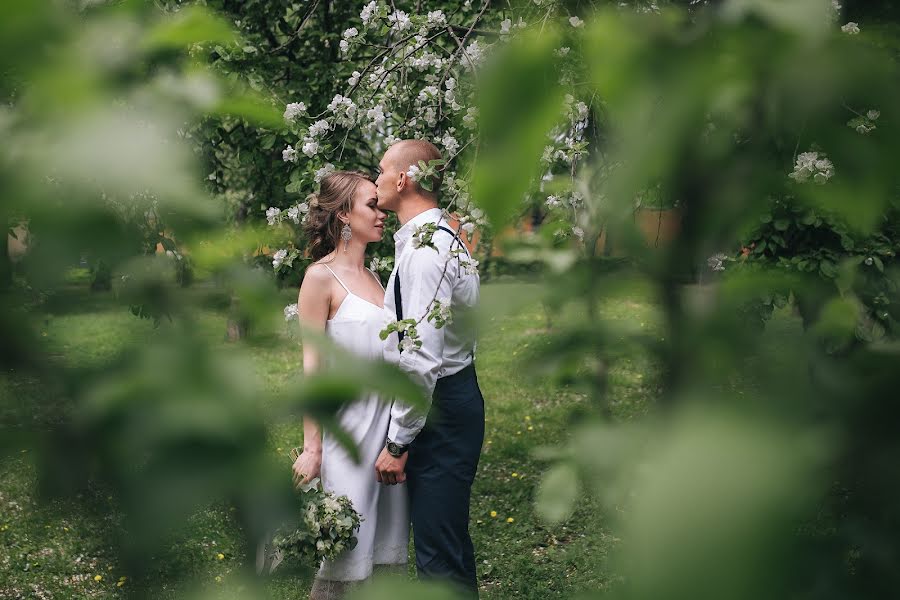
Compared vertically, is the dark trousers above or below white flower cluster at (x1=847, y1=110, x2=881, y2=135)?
below

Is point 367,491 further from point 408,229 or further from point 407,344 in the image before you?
point 408,229

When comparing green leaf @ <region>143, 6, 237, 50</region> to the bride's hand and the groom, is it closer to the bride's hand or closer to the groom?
the groom

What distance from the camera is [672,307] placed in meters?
0.62

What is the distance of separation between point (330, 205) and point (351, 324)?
66 cm

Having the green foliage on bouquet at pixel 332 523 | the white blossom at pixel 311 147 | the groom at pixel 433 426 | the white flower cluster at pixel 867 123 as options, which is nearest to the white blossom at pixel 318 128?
the white blossom at pixel 311 147

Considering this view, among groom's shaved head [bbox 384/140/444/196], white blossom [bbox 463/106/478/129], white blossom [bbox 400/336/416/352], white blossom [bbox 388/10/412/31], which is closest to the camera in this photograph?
white blossom [bbox 463/106/478/129]

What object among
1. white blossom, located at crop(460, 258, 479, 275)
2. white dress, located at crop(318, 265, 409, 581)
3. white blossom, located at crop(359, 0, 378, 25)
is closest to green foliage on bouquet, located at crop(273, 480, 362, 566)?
white dress, located at crop(318, 265, 409, 581)

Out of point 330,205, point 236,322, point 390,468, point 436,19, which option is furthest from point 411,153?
point 236,322

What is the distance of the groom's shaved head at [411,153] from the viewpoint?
3.48 metres

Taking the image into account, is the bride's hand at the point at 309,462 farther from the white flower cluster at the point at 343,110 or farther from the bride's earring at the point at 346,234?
the white flower cluster at the point at 343,110

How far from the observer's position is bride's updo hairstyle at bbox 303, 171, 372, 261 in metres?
3.79

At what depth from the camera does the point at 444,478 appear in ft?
11.2

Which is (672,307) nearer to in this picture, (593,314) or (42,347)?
(593,314)

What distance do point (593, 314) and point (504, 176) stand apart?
374 mm
